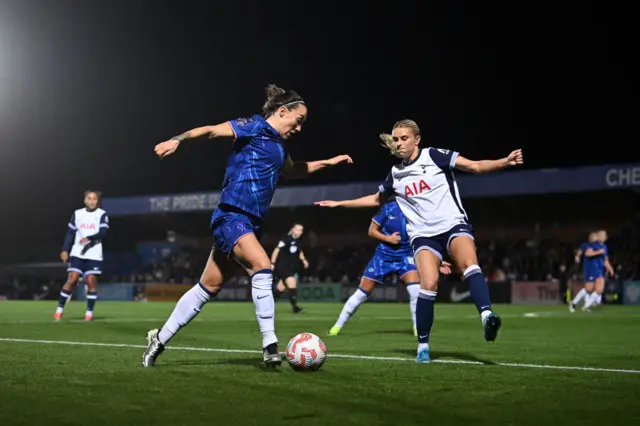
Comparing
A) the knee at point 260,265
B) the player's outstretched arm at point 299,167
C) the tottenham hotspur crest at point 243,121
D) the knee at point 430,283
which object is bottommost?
the knee at point 430,283

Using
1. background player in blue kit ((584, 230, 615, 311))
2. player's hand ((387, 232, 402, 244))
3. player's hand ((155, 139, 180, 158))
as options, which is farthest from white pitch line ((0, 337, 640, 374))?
background player in blue kit ((584, 230, 615, 311))

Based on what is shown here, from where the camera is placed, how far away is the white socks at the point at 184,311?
7230mm

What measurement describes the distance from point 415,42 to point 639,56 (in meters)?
9.66

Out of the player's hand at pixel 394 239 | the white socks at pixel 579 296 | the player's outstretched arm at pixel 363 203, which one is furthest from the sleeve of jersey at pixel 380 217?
the white socks at pixel 579 296

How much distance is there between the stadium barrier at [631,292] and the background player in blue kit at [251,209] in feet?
80.2

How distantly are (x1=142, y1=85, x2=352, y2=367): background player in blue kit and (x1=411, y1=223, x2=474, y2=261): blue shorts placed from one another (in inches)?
55.9

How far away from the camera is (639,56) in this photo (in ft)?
123

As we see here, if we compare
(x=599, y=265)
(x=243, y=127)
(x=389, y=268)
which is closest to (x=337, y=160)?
(x=243, y=127)

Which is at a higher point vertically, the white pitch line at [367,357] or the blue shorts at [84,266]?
the blue shorts at [84,266]

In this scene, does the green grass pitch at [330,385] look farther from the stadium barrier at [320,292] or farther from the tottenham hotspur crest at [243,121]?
the stadium barrier at [320,292]

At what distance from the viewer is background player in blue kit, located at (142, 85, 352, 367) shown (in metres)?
6.91

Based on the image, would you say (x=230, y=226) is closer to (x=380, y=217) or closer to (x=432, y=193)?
(x=432, y=193)

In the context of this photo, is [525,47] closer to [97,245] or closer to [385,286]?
[385,286]

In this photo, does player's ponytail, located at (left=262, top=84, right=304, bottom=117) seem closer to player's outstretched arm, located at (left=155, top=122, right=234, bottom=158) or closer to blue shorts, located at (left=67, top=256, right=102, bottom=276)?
player's outstretched arm, located at (left=155, top=122, right=234, bottom=158)
